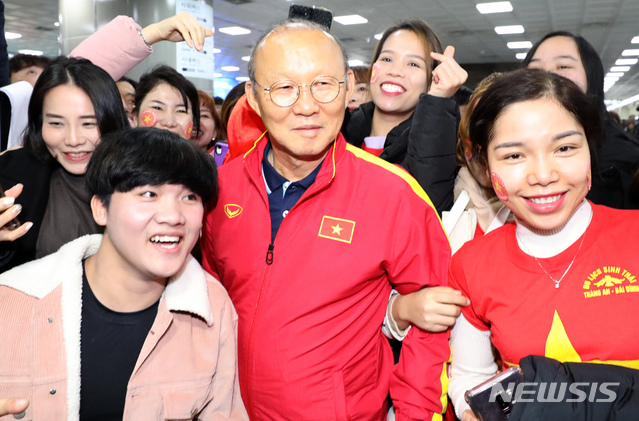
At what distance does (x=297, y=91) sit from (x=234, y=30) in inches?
467

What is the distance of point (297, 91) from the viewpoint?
5.55ft

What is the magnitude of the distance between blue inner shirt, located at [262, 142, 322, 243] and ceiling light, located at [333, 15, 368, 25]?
10079mm

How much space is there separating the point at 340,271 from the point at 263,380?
1.51ft

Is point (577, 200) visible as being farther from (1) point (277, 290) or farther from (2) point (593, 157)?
(1) point (277, 290)

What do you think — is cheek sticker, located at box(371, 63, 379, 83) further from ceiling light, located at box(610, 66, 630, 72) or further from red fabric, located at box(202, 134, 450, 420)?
ceiling light, located at box(610, 66, 630, 72)

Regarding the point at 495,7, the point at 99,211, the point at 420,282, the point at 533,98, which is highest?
the point at 495,7

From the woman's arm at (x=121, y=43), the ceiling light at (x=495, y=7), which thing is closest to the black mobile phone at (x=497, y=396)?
the woman's arm at (x=121, y=43)

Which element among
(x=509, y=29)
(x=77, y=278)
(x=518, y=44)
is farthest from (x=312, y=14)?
(x=518, y=44)

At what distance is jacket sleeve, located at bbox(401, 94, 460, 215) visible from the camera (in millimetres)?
1837

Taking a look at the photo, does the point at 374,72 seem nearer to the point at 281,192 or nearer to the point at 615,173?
the point at 281,192

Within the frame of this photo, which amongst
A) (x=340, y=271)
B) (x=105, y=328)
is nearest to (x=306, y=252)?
(x=340, y=271)

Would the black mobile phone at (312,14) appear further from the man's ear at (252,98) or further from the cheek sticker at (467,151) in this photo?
the cheek sticker at (467,151)

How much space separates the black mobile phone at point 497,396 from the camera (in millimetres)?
1289
